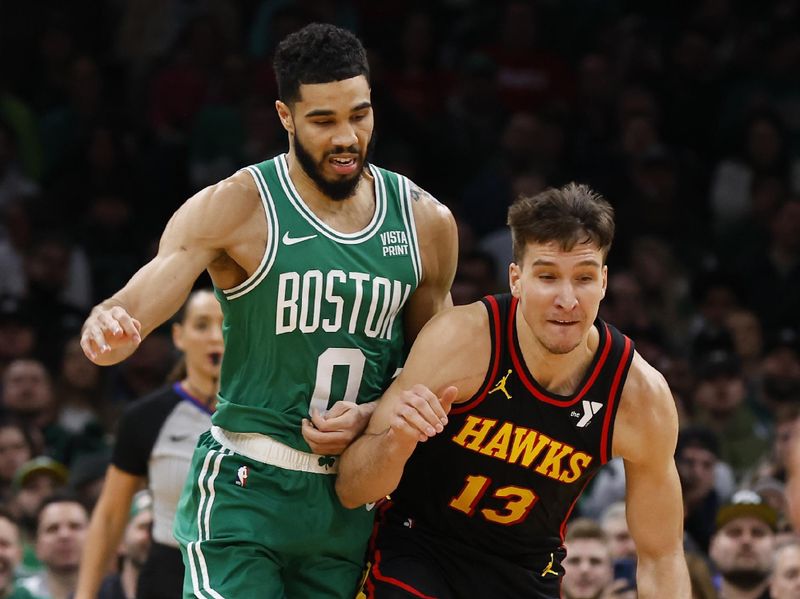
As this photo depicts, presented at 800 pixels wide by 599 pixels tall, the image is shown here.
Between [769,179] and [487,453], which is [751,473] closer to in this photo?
[769,179]

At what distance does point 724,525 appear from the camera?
25.7 ft

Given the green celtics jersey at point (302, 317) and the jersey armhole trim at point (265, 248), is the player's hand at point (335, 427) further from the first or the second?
the jersey armhole trim at point (265, 248)

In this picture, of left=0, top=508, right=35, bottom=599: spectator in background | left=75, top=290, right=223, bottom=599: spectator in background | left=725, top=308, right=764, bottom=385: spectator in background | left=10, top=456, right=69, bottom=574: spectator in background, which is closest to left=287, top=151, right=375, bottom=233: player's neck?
left=75, top=290, right=223, bottom=599: spectator in background

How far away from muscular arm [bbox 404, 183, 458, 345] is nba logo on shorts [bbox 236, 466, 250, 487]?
0.66 meters

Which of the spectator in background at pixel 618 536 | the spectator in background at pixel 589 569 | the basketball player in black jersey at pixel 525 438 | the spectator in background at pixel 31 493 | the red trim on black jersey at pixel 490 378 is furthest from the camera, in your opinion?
the spectator in background at pixel 31 493

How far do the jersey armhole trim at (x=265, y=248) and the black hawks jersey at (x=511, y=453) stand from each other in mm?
683

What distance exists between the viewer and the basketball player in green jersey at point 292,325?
4598mm

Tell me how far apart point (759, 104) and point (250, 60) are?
151 inches

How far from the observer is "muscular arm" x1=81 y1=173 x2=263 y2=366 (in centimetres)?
450

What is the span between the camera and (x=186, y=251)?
4.59m

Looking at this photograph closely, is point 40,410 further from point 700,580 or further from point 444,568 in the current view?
point 444,568

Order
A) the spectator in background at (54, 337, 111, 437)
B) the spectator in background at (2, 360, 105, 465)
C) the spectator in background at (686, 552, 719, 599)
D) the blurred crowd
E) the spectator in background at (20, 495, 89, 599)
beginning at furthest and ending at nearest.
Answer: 1. the blurred crowd
2. the spectator in background at (54, 337, 111, 437)
3. the spectator in background at (2, 360, 105, 465)
4. the spectator in background at (20, 495, 89, 599)
5. the spectator in background at (686, 552, 719, 599)

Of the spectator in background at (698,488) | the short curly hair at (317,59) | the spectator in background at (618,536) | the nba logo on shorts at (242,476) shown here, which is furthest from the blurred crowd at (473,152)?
the short curly hair at (317,59)

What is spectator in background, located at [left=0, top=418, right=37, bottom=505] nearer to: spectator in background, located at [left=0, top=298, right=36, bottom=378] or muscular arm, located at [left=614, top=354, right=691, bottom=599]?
spectator in background, located at [left=0, top=298, right=36, bottom=378]
